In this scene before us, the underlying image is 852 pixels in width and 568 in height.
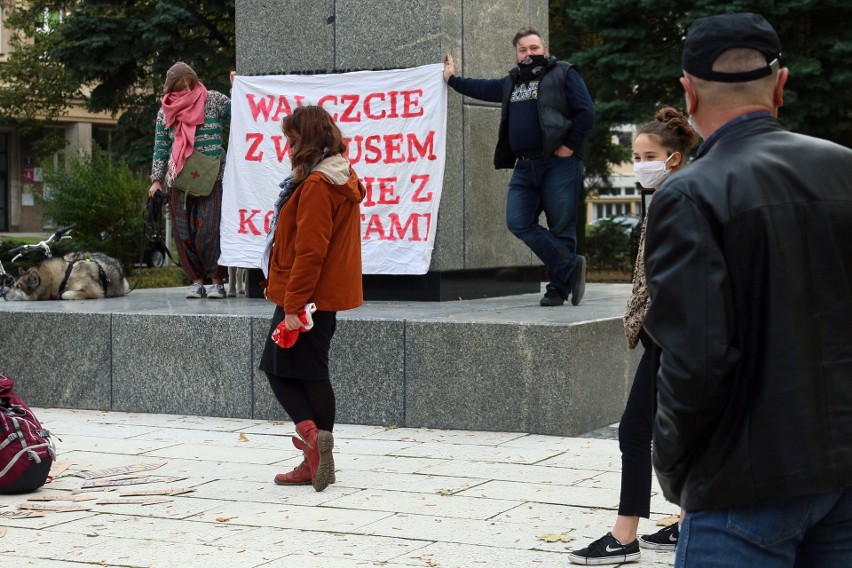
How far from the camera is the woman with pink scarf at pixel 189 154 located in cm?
1006

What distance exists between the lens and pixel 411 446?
24.5 feet

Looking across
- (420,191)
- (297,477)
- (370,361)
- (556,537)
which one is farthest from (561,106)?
(556,537)

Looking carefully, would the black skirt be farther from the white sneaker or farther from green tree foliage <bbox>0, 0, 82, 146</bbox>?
green tree foliage <bbox>0, 0, 82, 146</bbox>

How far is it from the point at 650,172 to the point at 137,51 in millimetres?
17839

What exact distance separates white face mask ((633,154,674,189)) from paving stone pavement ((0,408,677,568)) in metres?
1.45

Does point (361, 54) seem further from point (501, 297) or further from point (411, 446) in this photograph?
point (411, 446)

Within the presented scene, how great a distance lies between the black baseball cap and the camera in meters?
2.53

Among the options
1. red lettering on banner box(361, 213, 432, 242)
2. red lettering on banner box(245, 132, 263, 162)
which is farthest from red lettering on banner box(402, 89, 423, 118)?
red lettering on banner box(245, 132, 263, 162)

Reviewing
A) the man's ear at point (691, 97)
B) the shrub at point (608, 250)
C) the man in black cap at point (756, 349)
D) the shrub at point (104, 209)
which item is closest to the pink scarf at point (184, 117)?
the man's ear at point (691, 97)

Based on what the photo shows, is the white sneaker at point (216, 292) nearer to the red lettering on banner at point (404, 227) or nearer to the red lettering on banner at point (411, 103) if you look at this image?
the red lettering on banner at point (404, 227)

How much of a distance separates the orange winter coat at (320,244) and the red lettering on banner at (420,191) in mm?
3185

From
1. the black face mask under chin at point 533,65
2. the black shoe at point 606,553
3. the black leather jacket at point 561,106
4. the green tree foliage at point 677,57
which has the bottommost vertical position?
the black shoe at point 606,553

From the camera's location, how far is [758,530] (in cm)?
240

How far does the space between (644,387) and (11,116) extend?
3122 cm
